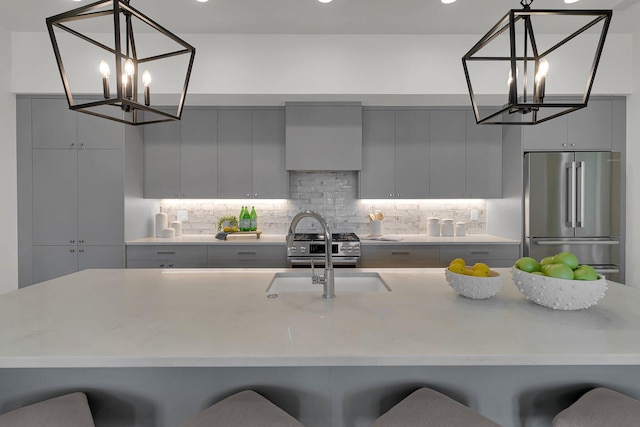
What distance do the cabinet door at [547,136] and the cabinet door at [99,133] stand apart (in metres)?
4.18

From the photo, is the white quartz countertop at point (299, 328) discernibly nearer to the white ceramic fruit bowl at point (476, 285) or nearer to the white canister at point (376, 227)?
the white ceramic fruit bowl at point (476, 285)

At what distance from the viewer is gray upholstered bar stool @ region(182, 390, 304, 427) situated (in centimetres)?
107

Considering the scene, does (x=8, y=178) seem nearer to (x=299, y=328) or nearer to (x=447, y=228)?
(x=299, y=328)

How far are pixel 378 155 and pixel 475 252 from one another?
4.89ft

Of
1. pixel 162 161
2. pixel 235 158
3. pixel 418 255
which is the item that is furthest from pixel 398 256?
pixel 162 161

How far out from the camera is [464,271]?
63.5 inches

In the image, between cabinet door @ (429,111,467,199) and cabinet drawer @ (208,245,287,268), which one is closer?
cabinet drawer @ (208,245,287,268)

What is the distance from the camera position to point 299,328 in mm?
1242

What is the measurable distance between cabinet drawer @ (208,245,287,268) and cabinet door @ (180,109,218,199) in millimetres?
697

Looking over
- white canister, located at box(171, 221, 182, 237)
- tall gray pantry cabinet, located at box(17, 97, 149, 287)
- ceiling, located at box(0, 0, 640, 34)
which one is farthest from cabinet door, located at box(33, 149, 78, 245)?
ceiling, located at box(0, 0, 640, 34)

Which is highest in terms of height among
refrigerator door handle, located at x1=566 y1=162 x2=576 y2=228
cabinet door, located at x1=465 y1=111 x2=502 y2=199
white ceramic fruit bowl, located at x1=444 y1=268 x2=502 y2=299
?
cabinet door, located at x1=465 y1=111 x2=502 y2=199

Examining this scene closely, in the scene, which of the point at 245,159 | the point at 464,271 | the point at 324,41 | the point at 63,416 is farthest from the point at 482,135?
the point at 63,416

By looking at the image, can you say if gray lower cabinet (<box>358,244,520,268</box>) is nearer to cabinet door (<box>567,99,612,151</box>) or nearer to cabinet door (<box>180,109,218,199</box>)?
cabinet door (<box>567,99,612,151</box>)

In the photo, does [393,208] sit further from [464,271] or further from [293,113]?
[464,271]
